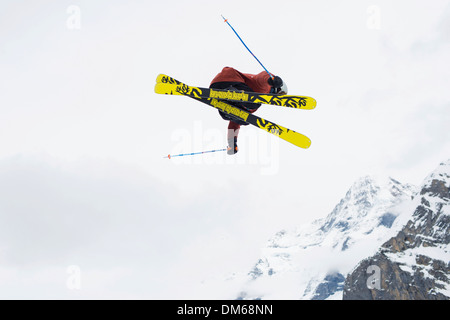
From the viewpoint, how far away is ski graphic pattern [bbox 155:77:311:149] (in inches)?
497

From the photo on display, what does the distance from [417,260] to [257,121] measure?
5220 inches

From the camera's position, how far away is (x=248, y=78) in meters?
12.8

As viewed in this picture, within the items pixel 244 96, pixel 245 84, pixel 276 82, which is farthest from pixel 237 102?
pixel 276 82

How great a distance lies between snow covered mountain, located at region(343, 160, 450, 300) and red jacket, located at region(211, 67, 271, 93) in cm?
11785

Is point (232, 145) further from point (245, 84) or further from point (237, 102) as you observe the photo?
point (245, 84)

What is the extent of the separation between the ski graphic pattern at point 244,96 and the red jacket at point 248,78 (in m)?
0.37

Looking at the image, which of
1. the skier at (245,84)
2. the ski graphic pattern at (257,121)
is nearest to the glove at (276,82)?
the skier at (245,84)

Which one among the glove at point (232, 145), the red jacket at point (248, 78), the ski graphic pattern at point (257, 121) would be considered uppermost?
the red jacket at point (248, 78)

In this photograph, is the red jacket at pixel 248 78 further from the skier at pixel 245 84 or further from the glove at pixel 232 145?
the glove at pixel 232 145

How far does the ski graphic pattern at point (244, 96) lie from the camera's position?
12109 mm

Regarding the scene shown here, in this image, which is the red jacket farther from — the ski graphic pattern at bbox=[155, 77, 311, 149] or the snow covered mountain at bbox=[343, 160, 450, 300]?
the snow covered mountain at bbox=[343, 160, 450, 300]
